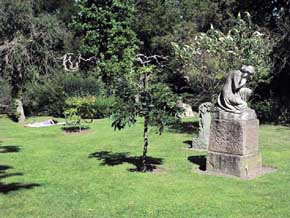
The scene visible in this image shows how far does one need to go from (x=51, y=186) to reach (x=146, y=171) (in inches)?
93.1

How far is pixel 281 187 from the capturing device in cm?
862

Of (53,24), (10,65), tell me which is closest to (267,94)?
(53,24)

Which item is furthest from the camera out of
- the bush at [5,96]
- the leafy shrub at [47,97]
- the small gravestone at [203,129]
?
the leafy shrub at [47,97]

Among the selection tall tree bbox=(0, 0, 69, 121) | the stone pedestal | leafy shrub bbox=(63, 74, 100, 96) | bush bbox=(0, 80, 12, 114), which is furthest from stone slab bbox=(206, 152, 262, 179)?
bush bbox=(0, 80, 12, 114)

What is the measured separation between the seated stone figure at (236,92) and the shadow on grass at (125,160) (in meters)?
2.43

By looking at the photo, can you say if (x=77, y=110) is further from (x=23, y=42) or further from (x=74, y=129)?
(x=23, y=42)

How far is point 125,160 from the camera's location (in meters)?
11.5

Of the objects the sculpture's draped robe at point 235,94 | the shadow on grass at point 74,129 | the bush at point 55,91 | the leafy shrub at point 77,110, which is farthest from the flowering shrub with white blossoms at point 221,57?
the sculpture's draped robe at point 235,94

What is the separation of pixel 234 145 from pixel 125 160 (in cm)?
329

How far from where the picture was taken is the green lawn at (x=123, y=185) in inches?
282

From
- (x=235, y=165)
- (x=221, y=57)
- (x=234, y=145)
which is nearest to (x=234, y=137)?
(x=234, y=145)

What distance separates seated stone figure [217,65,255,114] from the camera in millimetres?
9656

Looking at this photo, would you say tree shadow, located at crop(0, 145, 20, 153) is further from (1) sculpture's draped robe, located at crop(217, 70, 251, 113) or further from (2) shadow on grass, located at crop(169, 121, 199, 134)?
(1) sculpture's draped robe, located at crop(217, 70, 251, 113)

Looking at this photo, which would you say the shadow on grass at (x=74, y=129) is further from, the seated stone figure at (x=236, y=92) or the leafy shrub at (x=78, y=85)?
the seated stone figure at (x=236, y=92)
